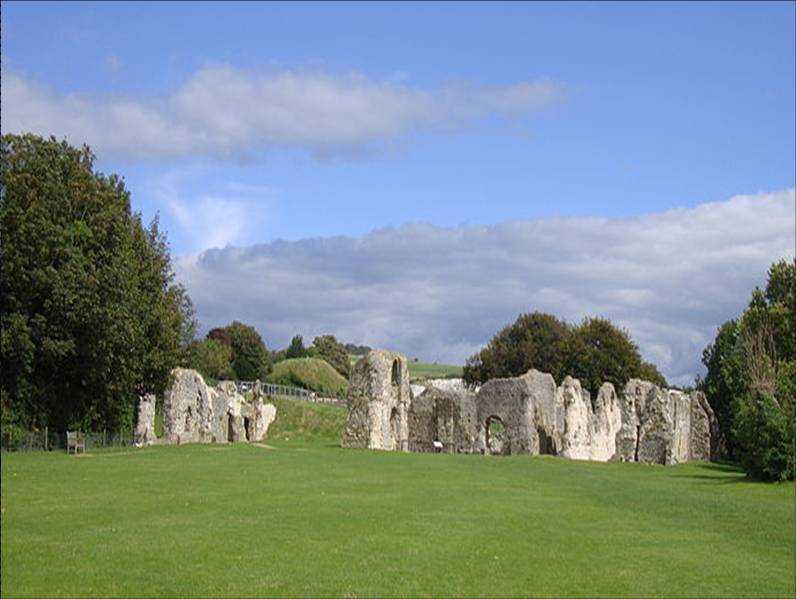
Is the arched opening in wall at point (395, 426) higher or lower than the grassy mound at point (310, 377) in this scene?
lower

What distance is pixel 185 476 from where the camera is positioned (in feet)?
88.6

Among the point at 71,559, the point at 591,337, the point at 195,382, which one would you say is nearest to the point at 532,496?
the point at 71,559

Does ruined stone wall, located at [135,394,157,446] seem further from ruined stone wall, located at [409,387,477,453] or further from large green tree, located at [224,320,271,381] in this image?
large green tree, located at [224,320,271,381]

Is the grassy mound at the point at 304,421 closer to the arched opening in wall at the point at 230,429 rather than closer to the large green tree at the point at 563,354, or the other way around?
the arched opening in wall at the point at 230,429

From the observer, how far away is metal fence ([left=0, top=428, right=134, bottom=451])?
3644 cm

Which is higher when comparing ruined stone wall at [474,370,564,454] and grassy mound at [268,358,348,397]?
grassy mound at [268,358,348,397]

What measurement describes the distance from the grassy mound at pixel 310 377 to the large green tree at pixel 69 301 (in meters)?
51.0

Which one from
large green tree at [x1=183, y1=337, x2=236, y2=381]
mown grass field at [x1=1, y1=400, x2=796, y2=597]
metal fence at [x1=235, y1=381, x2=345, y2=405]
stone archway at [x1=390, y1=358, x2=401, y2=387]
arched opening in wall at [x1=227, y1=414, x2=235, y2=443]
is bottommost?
mown grass field at [x1=1, y1=400, x2=796, y2=597]

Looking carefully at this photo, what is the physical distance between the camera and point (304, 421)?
66.8 meters

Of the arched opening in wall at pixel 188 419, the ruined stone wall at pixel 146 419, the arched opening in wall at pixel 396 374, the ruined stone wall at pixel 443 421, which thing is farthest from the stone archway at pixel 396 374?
the ruined stone wall at pixel 146 419

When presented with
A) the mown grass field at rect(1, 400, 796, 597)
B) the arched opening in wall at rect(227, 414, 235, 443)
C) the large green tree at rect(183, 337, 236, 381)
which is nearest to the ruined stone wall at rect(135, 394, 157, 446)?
the arched opening in wall at rect(227, 414, 235, 443)

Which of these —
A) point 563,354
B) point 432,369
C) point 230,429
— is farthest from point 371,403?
point 432,369

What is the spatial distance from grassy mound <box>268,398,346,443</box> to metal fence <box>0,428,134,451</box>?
19.8m

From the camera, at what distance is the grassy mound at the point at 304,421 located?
63906 mm
